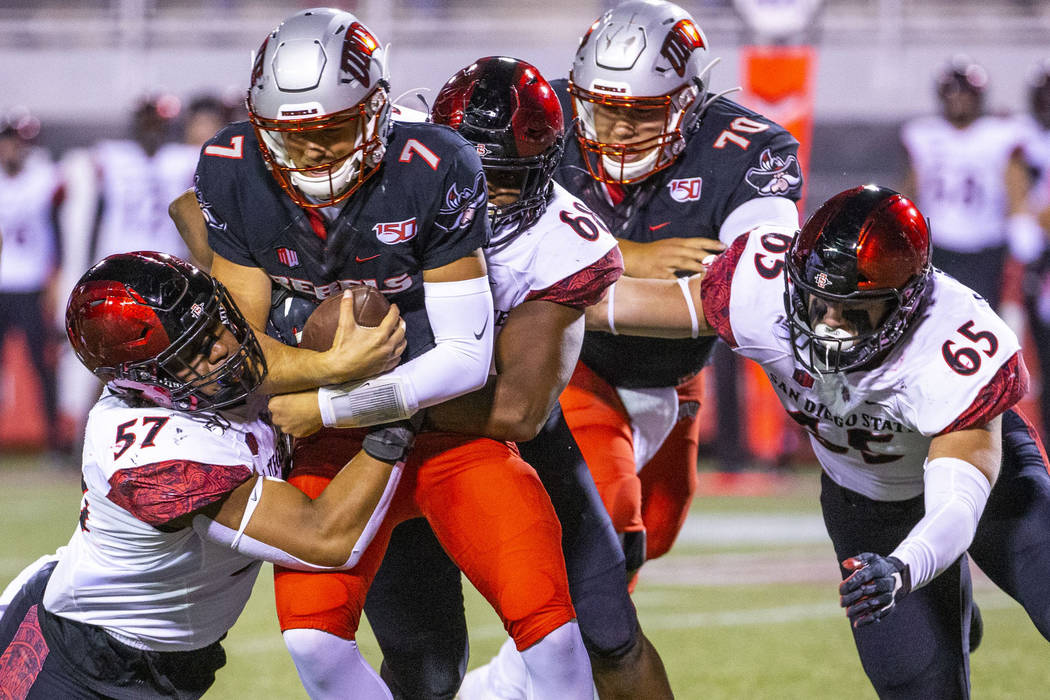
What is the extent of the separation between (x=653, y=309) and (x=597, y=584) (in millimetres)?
741

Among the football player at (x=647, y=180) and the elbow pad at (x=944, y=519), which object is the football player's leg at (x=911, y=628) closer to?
the elbow pad at (x=944, y=519)

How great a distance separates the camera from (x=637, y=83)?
368 cm

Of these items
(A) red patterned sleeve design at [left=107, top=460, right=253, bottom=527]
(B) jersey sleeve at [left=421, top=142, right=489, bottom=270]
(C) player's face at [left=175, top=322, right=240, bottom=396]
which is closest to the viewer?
(A) red patterned sleeve design at [left=107, top=460, right=253, bottom=527]

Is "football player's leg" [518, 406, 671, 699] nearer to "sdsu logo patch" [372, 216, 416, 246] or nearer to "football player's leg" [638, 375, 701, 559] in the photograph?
"sdsu logo patch" [372, 216, 416, 246]

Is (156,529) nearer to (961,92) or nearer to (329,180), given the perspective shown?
(329,180)

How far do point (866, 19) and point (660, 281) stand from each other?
676 cm

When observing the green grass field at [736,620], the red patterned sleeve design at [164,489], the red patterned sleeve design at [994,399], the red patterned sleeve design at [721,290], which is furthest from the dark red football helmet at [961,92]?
the red patterned sleeve design at [164,489]

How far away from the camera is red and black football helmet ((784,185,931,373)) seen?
2684mm

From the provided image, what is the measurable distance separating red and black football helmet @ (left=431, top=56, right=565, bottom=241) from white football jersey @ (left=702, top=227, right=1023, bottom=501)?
18.8 inches

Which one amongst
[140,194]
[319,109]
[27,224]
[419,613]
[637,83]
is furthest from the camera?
[27,224]

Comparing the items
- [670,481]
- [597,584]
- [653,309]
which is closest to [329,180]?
[653,309]

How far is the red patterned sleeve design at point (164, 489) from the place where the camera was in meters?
2.63

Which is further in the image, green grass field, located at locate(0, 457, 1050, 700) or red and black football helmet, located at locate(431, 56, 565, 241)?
green grass field, located at locate(0, 457, 1050, 700)

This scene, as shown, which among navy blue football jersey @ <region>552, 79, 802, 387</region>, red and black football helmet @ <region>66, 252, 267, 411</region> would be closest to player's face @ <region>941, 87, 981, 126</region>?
navy blue football jersey @ <region>552, 79, 802, 387</region>
